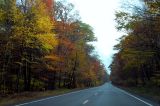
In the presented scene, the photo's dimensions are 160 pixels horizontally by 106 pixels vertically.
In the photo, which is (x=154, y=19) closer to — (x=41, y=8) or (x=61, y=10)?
(x=41, y=8)

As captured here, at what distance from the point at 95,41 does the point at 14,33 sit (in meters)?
46.1

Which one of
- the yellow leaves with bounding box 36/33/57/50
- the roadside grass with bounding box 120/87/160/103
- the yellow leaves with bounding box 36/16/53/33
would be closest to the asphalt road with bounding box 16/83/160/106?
the roadside grass with bounding box 120/87/160/103

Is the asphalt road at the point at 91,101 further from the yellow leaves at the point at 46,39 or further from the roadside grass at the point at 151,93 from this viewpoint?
the yellow leaves at the point at 46,39

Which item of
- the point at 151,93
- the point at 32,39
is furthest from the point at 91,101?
the point at 151,93

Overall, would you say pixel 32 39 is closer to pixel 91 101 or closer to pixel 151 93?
pixel 91 101

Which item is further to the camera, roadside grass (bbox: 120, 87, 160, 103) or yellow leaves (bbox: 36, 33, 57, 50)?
yellow leaves (bbox: 36, 33, 57, 50)

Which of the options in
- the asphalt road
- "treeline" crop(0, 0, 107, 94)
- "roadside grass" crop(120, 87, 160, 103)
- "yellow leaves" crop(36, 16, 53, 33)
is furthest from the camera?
"yellow leaves" crop(36, 16, 53, 33)

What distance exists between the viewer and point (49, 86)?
51.9 m

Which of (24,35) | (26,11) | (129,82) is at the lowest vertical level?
(129,82)

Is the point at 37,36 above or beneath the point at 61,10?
beneath

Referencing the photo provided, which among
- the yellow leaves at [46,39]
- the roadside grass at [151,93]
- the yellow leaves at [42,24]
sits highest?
the yellow leaves at [42,24]

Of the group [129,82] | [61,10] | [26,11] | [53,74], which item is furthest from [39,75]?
[129,82]

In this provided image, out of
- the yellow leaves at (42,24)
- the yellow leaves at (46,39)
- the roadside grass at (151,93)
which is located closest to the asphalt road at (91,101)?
the roadside grass at (151,93)

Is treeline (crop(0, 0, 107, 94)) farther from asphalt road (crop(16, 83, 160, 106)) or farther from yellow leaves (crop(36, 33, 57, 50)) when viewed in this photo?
asphalt road (crop(16, 83, 160, 106))
